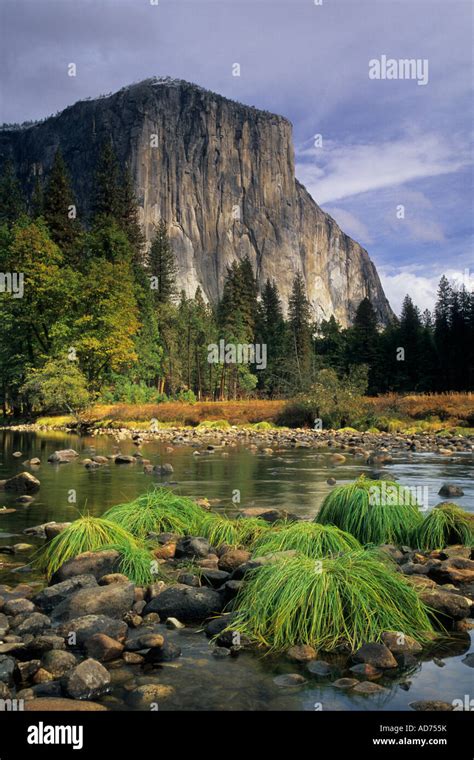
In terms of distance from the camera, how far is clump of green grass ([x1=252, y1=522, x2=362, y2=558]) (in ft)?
21.6

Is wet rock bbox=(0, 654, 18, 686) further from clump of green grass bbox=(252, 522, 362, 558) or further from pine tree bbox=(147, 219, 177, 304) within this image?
pine tree bbox=(147, 219, 177, 304)

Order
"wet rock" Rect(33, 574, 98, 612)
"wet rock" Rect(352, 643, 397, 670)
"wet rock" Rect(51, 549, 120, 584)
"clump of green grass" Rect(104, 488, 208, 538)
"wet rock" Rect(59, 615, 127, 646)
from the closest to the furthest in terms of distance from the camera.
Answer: "wet rock" Rect(352, 643, 397, 670), "wet rock" Rect(59, 615, 127, 646), "wet rock" Rect(33, 574, 98, 612), "wet rock" Rect(51, 549, 120, 584), "clump of green grass" Rect(104, 488, 208, 538)

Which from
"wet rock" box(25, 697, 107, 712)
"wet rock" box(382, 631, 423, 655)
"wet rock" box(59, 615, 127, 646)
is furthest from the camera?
"wet rock" box(59, 615, 127, 646)

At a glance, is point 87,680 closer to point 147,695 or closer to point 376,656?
point 147,695

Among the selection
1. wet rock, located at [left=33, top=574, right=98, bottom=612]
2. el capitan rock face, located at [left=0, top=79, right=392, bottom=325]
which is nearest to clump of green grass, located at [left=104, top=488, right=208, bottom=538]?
wet rock, located at [left=33, top=574, right=98, bottom=612]

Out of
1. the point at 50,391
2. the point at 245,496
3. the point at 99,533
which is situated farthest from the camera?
the point at 50,391

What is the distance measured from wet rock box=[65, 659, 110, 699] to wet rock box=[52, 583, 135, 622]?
1.15 m

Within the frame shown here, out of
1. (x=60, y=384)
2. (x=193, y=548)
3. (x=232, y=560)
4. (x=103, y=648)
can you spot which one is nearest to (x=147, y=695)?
(x=103, y=648)

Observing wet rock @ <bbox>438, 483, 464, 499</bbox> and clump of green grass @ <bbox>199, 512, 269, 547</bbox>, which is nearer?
clump of green grass @ <bbox>199, 512, 269, 547</bbox>

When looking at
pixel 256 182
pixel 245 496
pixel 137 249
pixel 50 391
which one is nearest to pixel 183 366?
pixel 137 249

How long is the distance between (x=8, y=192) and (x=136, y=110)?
356 feet

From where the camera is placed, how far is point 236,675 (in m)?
4.54

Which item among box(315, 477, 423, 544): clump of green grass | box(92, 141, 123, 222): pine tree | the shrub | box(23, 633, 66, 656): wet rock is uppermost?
box(92, 141, 123, 222): pine tree
